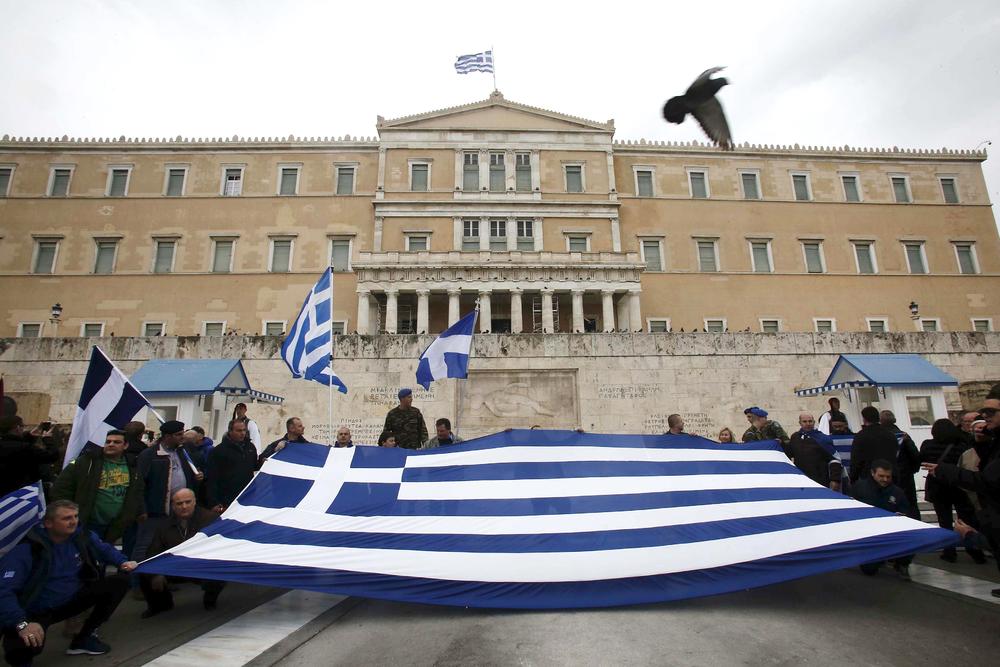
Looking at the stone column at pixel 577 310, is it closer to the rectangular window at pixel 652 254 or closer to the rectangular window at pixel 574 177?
the rectangular window at pixel 652 254

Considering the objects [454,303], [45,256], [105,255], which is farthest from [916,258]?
[45,256]

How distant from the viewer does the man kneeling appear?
4539mm

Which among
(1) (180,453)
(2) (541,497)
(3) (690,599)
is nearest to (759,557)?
(3) (690,599)

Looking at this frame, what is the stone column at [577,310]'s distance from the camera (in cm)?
2891

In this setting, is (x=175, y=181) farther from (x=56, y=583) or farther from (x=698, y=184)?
(x=56, y=583)

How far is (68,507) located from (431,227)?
98.7 feet

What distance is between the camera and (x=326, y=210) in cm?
3353

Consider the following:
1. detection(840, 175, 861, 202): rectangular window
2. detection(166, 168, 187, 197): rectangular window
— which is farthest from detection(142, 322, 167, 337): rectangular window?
detection(840, 175, 861, 202): rectangular window

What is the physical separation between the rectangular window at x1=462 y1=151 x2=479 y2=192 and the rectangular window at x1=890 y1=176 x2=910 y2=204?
2717 cm

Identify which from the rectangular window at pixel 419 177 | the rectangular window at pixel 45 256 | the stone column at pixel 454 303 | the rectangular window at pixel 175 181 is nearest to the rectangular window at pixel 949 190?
the stone column at pixel 454 303

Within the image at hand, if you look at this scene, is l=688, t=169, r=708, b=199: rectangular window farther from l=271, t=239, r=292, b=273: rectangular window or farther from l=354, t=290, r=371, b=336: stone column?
l=271, t=239, r=292, b=273: rectangular window

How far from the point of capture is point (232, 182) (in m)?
34.2

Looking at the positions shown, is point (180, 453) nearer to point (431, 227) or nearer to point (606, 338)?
point (606, 338)

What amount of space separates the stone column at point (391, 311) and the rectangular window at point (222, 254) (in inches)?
420
